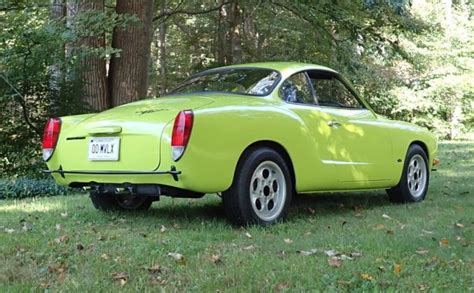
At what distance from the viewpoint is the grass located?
126 inches

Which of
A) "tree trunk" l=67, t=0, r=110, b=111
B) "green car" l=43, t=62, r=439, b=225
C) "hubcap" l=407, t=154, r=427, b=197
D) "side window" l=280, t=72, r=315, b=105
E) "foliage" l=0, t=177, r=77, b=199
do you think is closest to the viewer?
"green car" l=43, t=62, r=439, b=225

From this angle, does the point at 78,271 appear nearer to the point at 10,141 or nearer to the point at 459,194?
the point at 459,194

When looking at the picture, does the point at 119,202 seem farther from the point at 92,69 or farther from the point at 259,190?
the point at 92,69

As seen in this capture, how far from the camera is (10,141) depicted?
35.0 ft

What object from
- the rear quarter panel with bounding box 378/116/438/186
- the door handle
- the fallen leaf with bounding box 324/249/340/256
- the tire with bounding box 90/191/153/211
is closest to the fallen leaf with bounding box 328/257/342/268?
the fallen leaf with bounding box 324/249/340/256

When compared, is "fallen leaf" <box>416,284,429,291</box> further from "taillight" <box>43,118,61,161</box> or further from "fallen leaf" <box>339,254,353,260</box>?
"taillight" <box>43,118,61,161</box>

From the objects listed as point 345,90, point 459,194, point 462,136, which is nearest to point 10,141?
point 345,90

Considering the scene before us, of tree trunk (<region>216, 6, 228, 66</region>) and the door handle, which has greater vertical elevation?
tree trunk (<region>216, 6, 228, 66</region>)

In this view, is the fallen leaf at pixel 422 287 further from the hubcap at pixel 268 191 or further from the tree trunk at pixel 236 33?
the tree trunk at pixel 236 33

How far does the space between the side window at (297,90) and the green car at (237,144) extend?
Result: 0.5 inches

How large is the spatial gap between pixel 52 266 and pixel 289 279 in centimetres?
141

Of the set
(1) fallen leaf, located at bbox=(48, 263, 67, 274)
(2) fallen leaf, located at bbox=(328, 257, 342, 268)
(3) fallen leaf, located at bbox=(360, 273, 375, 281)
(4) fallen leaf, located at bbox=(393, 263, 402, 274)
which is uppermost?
(3) fallen leaf, located at bbox=(360, 273, 375, 281)

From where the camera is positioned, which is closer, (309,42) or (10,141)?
(10,141)

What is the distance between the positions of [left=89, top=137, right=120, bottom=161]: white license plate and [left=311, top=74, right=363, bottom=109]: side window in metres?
2.07
